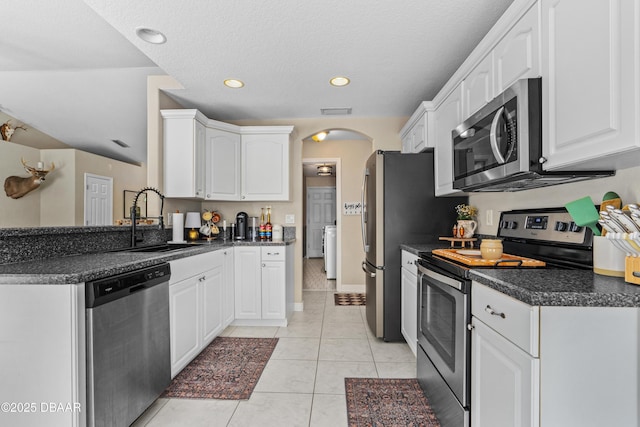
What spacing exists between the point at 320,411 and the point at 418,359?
2.42 ft

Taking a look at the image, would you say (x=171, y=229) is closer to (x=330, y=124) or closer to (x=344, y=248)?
(x=330, y=124)

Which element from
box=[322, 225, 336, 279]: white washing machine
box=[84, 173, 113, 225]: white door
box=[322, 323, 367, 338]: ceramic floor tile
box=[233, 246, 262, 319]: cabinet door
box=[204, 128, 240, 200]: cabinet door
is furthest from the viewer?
box=[322, 225, 336, 279]: white washing machine

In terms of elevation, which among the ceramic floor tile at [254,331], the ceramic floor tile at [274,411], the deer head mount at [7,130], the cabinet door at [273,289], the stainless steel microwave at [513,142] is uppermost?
the deer head mount at [7,130]

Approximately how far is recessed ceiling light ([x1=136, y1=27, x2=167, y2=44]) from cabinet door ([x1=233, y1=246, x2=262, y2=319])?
1917 mm

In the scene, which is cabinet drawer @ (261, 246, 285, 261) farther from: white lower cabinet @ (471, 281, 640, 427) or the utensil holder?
the utensil holder

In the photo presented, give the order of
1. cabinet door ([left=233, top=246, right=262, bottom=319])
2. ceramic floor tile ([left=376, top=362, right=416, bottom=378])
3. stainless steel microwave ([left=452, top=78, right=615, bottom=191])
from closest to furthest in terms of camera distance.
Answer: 1. stainless steel microwave ([left=452, top=78, right=615, bottom=191])
2. ceramic floor tile ([left=376, top=362, right=416, bottom=378])
3. cabinet door ([left=233, top=246, right=262, bottom=319])

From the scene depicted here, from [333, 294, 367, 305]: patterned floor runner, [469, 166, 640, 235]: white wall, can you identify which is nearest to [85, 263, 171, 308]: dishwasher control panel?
[469, 166, 640, 235]: white wall

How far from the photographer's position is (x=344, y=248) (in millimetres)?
5051

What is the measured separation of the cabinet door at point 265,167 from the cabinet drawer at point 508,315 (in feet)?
8.58

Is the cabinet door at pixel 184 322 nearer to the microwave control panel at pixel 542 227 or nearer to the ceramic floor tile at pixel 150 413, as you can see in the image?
the ceramic floor tile at pixel 150 413

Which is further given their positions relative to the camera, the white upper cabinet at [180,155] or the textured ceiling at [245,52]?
the white upper cabinet at [180,155]

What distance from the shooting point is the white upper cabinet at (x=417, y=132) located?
2.86m

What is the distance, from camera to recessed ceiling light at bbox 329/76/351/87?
276cm

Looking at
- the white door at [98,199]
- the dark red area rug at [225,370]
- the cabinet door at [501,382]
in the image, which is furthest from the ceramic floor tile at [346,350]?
the white door at [98,199]
